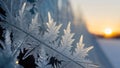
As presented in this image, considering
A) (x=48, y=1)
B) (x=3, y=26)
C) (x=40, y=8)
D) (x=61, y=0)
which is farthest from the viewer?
(x=61, y=0)

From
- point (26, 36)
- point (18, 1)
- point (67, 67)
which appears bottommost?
point (67, 67)

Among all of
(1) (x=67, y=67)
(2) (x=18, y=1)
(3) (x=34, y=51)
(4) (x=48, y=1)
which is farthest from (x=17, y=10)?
(4) (x=48, y=1)

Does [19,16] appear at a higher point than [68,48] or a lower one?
higher

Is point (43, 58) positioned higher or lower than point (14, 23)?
lower

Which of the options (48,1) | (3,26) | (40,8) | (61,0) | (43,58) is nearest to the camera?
(43,58)

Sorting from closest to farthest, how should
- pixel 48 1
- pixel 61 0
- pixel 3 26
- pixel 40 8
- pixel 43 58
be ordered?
pixel 43 58 → pixel 3 26 → pixel 40 8 → pixel 48 1 → pixel 61 0

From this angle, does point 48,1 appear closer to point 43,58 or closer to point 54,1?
point 54,1

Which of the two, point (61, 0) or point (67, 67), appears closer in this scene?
point (67, 67)

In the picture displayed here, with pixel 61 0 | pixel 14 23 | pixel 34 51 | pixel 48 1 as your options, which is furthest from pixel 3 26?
pixel 61 0

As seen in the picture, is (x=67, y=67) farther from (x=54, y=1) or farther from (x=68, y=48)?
(x=54, y=1)
